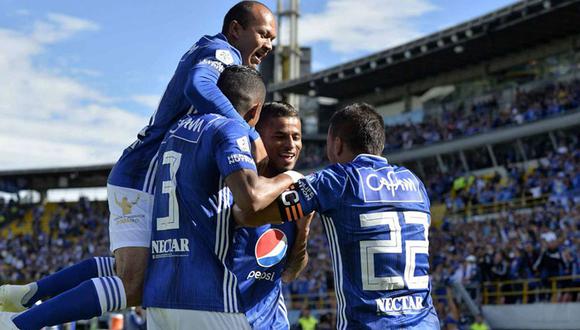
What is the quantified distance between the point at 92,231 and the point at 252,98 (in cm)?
3793

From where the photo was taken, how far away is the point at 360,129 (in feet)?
Result: 14.8

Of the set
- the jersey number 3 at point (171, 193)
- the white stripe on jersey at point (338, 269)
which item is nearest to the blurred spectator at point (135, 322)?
the jersey number 3 at point (171, 193)

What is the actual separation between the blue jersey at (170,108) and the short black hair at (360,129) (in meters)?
0.80

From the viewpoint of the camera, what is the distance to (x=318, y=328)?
2014 cm

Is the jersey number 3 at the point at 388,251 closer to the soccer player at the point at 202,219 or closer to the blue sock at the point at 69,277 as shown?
the soccer player at the point at 202,219

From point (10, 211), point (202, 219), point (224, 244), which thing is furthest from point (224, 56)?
point (10, 211)

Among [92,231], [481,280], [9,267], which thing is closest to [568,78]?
[481,280]

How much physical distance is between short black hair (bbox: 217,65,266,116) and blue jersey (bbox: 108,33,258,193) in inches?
3.4

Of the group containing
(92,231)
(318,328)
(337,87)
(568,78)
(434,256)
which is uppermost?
(337,87)

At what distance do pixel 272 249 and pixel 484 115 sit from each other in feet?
98.1

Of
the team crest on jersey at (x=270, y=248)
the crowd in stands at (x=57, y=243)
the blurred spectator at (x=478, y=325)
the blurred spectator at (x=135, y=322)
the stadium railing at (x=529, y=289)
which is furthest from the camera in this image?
the crowd in stands at (x=57, y=243)

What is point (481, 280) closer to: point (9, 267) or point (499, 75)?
point (499, 75)

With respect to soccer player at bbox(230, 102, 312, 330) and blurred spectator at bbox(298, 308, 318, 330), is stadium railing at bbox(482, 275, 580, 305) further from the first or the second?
soccer player at bbox(230, 102, 312, 330)

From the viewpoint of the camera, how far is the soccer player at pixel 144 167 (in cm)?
Answer: 461
